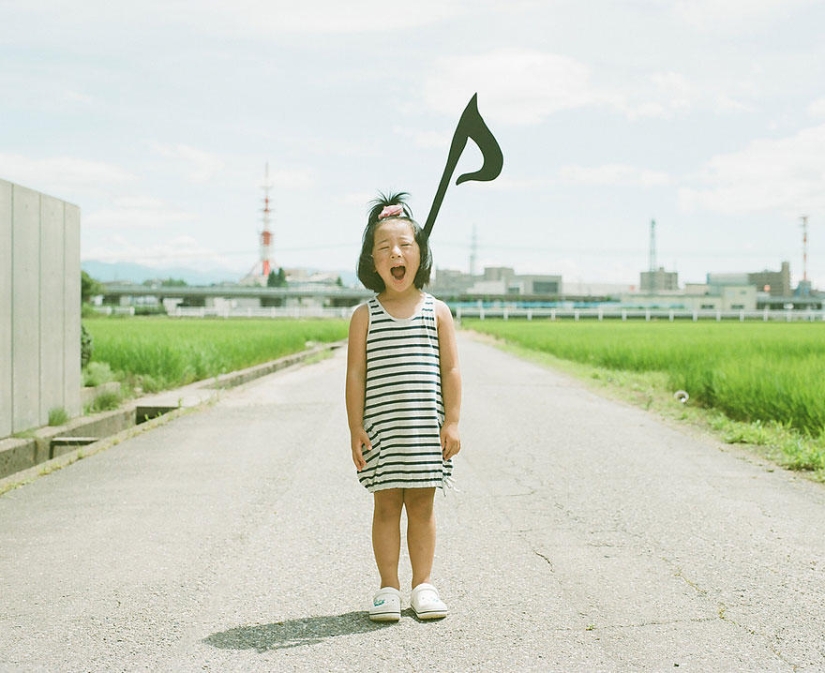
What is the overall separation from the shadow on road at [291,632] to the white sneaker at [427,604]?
0.14 meters

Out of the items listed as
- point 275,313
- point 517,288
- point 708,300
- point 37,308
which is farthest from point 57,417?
point 517,288

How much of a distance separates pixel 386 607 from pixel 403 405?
0.69 m

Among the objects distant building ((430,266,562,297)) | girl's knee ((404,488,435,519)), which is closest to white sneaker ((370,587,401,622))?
girl's knee ((404,488,435,519))

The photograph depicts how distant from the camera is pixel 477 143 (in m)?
3.02

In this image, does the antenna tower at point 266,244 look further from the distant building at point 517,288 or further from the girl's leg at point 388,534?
the girl's leg at point 388,534

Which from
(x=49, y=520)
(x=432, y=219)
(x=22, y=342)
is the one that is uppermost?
(x=432, y=219)

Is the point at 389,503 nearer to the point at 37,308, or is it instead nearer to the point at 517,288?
the point at 37,308

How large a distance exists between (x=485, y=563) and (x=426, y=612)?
29.7 inches

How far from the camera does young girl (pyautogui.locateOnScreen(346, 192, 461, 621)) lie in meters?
3.03

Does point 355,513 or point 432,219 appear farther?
point 355,513

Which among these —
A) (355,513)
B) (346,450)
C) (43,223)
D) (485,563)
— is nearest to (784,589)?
(485,563)

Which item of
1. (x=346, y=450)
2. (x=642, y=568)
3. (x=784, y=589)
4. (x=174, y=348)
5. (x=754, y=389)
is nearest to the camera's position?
(x=784, y=589)

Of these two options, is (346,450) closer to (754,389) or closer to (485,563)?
→ (485,563)

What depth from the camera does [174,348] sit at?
13039 millimetres
